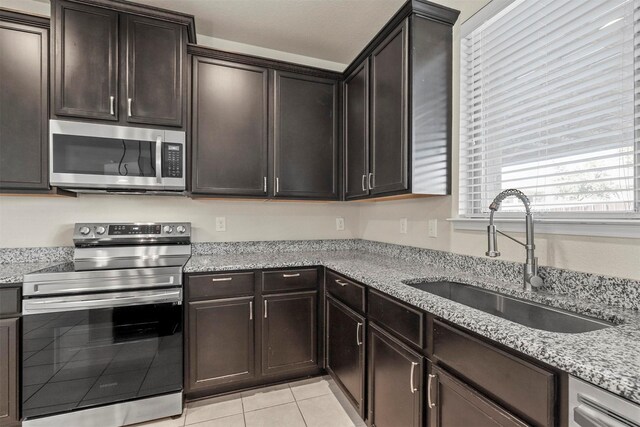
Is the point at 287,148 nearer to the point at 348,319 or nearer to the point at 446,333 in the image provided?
the point at 348,319

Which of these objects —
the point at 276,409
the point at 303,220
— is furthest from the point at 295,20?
the point at 276,409

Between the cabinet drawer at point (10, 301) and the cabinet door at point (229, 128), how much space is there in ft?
3.55

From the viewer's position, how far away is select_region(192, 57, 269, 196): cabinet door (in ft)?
7.27

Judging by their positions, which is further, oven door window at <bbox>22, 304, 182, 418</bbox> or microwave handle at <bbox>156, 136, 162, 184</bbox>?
microwave handle at <bbox>156, 136, 162, 184</bbox>

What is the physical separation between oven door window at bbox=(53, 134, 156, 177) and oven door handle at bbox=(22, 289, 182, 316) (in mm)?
756

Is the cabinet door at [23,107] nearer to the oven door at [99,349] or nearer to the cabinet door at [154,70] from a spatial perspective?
the cabinet door at [154,70]

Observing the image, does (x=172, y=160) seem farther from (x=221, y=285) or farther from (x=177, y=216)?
(x=221, y=285)

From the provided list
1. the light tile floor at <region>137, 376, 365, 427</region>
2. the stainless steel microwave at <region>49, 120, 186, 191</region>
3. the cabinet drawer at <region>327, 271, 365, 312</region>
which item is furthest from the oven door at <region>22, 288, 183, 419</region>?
the cabinet drawer at <region>327, 271, 365, 312</region>

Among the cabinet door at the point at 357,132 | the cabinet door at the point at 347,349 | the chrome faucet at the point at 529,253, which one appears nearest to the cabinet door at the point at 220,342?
the cabinet door at the point at 347,349

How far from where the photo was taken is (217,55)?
88.3 inches

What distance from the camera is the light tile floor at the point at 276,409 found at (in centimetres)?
184

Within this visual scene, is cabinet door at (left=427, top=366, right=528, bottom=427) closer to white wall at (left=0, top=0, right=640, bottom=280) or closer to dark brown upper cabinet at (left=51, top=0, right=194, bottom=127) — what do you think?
white wall at (left=0, top=0, right=640, bottom=280)

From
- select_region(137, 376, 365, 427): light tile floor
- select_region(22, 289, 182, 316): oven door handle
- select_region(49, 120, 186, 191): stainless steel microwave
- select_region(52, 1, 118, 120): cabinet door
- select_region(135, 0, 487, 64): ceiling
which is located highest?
select_region(135, 0, 487, 64): ceiling

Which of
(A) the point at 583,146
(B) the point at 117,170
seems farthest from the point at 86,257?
(A) the point at 583,146
